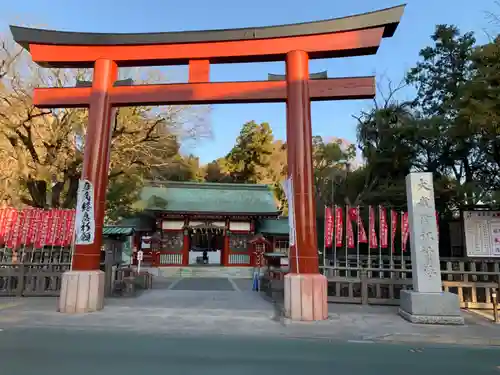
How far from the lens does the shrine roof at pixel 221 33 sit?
31.1 feet

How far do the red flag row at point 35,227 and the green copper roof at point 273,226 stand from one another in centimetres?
1589

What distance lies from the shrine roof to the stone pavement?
24.8 ft

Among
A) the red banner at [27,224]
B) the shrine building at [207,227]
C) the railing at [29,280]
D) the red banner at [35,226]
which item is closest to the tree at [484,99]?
the railing at [29,280]

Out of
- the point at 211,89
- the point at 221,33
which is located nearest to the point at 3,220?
the point at 211,89

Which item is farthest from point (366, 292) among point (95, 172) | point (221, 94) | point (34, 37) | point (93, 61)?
point (34, 37)

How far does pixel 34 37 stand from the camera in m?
10.4

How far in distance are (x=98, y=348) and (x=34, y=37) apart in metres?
9.15

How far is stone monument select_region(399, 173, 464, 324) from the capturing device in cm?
846

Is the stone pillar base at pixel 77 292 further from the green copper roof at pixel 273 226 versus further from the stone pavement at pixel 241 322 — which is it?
the green copper roof at pixel 273 226

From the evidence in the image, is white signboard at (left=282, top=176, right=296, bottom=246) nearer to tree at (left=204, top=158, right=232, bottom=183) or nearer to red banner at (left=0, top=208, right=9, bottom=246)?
red banner at (left=0, top=208, right=9, bottom=246)

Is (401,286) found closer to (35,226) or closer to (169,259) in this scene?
(35,226)

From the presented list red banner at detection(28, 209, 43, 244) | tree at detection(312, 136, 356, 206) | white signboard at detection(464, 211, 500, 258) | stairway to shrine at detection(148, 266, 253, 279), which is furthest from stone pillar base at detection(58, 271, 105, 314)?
stairway to shrine at detection(148, 266, 253, 279)

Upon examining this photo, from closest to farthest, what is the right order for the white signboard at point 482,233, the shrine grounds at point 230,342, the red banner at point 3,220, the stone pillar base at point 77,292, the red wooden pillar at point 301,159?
the shrine grounds at point 230,342
the red wooden pillar at point 301,159
the stone pillar base at point 77,292
the white signboard at point 482,233
the red banner at point 3,220

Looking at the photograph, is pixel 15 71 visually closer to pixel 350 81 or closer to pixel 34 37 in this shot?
pixel 34 37
